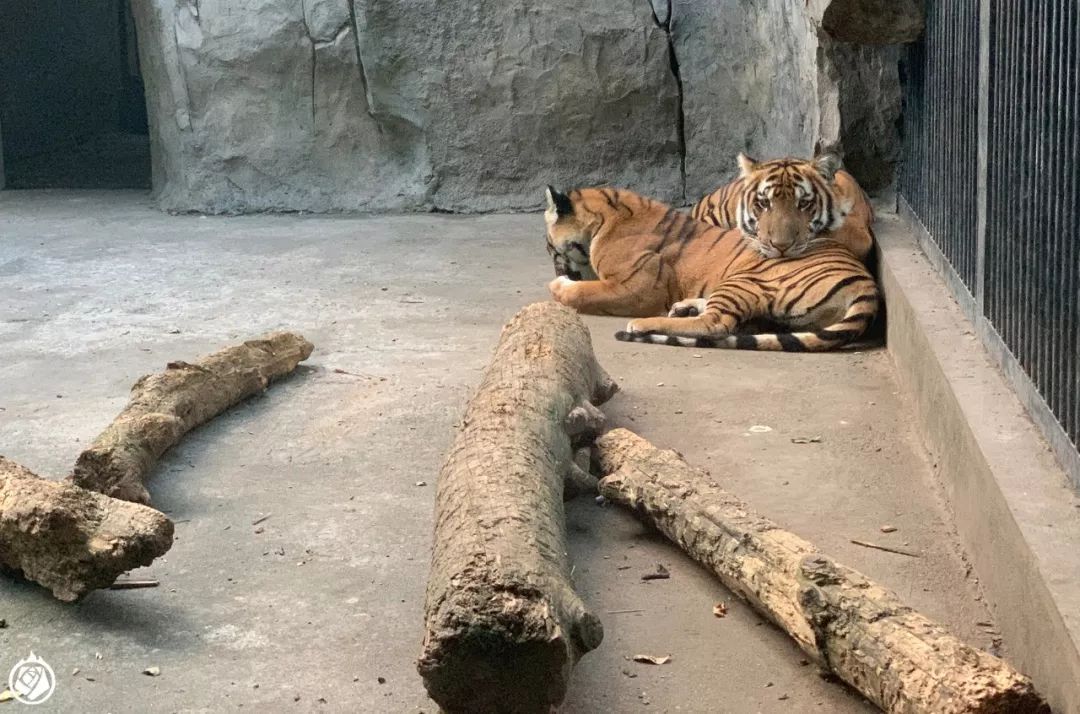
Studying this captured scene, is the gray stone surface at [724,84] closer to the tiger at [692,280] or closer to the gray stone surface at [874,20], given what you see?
the tiger at [692,280]

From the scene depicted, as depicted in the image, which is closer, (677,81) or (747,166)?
(747,166)

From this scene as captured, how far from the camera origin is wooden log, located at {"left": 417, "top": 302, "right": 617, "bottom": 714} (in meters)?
2.56

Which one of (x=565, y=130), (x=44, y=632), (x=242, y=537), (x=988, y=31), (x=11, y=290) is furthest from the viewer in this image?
(x=565, y=130)

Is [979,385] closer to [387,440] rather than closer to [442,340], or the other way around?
[387,440]

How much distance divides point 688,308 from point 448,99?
4.13 meters

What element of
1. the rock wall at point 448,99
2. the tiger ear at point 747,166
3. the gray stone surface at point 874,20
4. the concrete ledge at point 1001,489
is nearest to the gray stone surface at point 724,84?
the rock wall at point 448,99

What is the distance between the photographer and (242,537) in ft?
12.8

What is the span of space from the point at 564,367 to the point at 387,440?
27.5 inches

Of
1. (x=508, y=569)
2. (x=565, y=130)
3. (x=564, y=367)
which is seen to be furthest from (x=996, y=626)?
(x=565, y=130)

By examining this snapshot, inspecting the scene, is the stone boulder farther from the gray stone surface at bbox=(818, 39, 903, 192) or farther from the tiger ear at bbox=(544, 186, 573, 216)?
the gray stone surface at bbox=(818, 39, 903, 192)

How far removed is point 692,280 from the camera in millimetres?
6754

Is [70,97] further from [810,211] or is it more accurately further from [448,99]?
[810,211]

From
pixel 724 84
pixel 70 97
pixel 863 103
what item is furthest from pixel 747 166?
pixel 70 97

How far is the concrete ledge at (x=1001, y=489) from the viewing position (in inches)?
99.0
